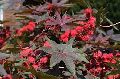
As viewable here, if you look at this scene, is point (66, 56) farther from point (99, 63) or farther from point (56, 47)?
point (99, 63)

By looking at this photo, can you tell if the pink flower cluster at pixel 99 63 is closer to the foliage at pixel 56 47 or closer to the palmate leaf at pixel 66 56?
the foliage at pixel 56 47

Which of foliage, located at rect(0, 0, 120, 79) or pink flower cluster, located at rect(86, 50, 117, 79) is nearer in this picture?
foliage, located at rect(0, 0, 120, 79)

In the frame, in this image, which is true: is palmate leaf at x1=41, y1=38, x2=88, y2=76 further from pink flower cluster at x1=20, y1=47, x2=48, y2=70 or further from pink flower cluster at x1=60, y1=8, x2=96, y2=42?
pink flower cluster at x1=60, y1=8, x2=96, y2=42

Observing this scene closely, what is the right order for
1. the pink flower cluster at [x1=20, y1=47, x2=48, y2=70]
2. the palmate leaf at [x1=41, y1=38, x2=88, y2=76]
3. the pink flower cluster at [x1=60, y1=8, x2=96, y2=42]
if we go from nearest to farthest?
1. the palmate leaf at [x1=41, y1=38, x2=88, y2=76]
2. the pink flower cluster at [x1=20, y1=47, x2=48, y2=70]
3. the pink flower cluster at [x1=60, y1=8, x2=96, y2=42]

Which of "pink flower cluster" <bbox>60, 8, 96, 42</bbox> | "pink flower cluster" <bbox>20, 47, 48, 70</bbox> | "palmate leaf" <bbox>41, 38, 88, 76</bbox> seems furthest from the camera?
"pink flower cluster" <bbox>60, 8, 96, 42</bbox>

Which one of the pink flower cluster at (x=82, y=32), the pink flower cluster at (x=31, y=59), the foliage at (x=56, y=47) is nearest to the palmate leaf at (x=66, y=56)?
the foliage at (x=56, y=47)

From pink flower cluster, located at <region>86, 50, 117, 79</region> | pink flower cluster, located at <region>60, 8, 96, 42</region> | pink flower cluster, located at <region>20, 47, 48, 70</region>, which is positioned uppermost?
pink flower cluster, located at <region>60, 8, 96, 42</region>

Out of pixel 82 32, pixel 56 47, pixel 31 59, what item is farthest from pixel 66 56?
pixel 82 32

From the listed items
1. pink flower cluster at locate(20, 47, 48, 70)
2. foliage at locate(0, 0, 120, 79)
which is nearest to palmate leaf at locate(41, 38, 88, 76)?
foliage at locate(0, 0, 120, 79)

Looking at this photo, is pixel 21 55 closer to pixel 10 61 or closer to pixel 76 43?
pixel 10 61

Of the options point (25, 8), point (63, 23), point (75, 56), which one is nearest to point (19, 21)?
point (25, 8)

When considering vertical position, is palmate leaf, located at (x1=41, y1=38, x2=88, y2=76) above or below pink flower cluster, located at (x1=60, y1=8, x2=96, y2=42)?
below

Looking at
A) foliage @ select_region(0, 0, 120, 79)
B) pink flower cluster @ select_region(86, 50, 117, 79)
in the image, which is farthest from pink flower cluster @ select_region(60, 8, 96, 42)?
pink flower cluster @ select_region(86, 50, 117, 79)
